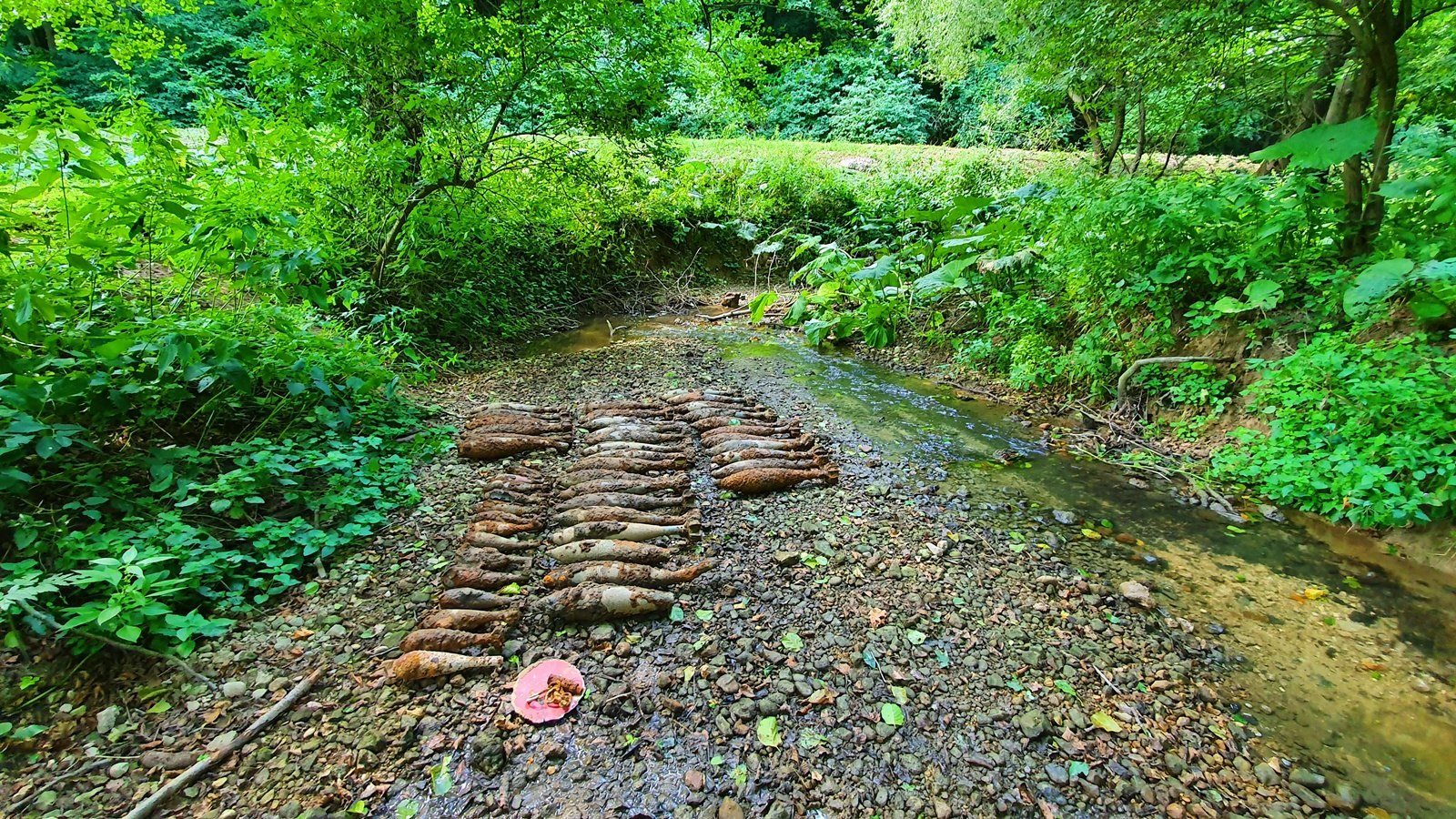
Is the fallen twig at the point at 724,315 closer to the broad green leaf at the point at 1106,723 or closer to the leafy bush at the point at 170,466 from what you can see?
the leafy bush at the point at 170,466

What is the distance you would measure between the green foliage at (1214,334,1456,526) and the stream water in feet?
0.97

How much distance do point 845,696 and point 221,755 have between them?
226 centimetres

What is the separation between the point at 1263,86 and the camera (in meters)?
5.67

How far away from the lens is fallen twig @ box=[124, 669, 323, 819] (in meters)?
1.68

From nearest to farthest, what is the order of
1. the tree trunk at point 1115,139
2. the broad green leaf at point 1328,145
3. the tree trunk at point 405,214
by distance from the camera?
the broad green leaf at point 1328,145, the tree trunk at point 405,214, the tree trunk at point 1115,139

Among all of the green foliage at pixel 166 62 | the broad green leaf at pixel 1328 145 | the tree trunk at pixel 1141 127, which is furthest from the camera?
the green foliage at pixel 166 62

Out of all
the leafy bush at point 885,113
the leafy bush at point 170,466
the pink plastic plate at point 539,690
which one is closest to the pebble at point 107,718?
the leafy bush at point 170,466

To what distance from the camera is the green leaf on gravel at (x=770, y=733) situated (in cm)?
209

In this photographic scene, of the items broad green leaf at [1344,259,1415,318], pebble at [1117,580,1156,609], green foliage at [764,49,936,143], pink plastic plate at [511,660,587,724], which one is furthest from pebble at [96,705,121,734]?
green foliage at [764,49,936,143]

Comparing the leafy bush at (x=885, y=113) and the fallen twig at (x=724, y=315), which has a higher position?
the leafy bush at (x=885, y=113)

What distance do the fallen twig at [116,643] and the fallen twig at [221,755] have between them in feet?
0.99

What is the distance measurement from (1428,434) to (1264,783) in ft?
8.39

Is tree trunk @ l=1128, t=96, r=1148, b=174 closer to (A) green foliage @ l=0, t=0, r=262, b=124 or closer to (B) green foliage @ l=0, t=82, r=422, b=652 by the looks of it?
(B) green foliage @ l=0, t=82, r=422, b=652

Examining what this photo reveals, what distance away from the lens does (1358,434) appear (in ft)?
10.8
